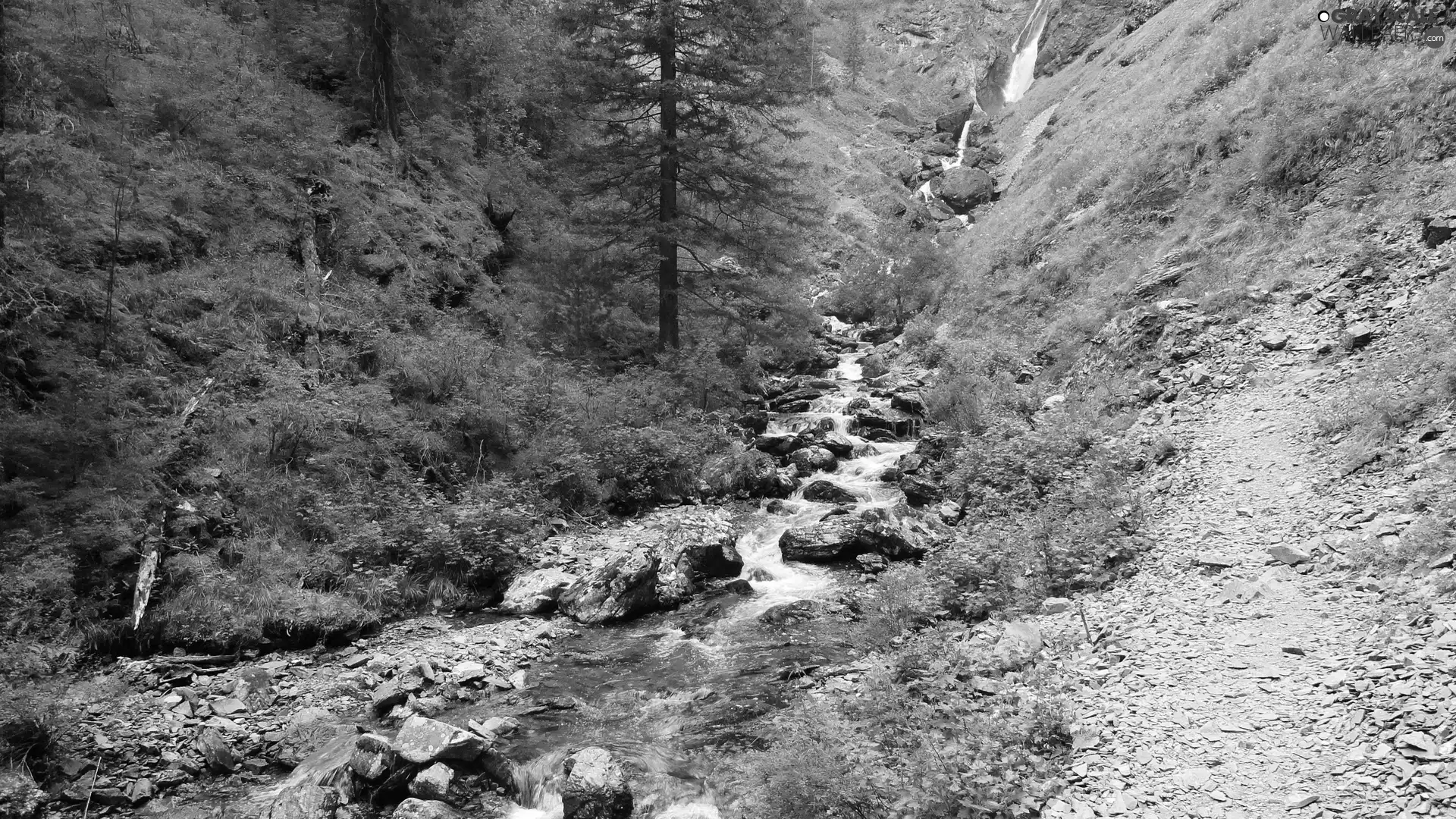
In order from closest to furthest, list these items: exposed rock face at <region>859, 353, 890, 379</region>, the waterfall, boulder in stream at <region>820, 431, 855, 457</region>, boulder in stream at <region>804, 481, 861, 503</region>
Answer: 1. boulder in stream at <region>804, 481, 861, 503</region>
2. boulder in stream at <region>820, 431, 855, 457</region>
3. exposed rock face at <region>859, 353, 890, 379</region>
4. the waterfall

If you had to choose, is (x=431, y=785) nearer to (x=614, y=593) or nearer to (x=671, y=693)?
(x=671, y=693)

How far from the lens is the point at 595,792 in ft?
22.3

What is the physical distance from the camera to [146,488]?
9.45 meters

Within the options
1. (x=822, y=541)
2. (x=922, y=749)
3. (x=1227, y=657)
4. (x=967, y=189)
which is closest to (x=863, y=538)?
(x=822, y=541)

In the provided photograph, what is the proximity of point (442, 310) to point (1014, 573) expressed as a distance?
12.7m

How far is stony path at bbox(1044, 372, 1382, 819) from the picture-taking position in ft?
16.7

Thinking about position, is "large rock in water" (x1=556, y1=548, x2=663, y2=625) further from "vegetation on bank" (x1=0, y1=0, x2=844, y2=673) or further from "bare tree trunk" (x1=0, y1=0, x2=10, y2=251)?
"bare tree trunk" (x1=0, y1=0, x2=10, y2=251)

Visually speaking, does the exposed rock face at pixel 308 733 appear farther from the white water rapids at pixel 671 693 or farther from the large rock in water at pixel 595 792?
the large rock in water at pixel 595 792

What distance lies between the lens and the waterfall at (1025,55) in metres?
58.2

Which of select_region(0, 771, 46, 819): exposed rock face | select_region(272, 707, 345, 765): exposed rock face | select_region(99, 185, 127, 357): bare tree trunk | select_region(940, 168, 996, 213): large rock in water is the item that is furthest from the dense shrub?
select_region(940, 168, 996, 213): large rock in water

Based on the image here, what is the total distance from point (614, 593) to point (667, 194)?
11334mm

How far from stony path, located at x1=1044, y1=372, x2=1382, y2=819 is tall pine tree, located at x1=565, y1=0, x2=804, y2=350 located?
40.3 ft

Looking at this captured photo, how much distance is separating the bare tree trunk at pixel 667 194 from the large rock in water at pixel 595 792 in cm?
1293

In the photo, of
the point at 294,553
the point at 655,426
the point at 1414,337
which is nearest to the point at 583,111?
the point at 655,426
